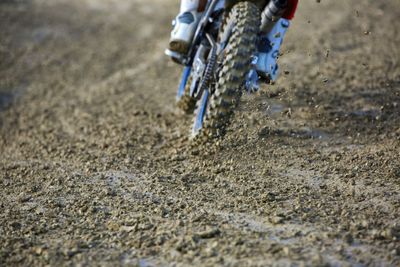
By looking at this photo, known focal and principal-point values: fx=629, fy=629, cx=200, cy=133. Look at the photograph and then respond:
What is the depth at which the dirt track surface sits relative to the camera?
3.66 meters

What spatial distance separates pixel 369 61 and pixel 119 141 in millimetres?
3875

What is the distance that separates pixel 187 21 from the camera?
5.93 m

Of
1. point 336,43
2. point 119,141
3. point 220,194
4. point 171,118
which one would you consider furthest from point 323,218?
point 336,43

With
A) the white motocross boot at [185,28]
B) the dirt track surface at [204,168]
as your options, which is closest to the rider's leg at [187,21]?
the white motocross boot at [185,28]

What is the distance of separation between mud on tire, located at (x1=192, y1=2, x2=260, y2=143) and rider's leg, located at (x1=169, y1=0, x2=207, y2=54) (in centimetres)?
66

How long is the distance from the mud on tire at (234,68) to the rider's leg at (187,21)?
0.66 metres

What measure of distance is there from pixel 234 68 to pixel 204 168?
84 centimetres

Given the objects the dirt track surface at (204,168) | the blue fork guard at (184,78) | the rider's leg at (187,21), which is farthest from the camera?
the blue fork guard at (184,78)

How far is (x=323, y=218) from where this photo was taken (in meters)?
3.97

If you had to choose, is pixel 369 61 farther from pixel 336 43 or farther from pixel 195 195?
pixel 195 195

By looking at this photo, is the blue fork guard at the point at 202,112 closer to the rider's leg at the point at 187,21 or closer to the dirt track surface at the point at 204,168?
the dirt track surface at the point at 204,168

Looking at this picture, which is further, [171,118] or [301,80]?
[301,80]

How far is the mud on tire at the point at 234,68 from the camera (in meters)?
5.04

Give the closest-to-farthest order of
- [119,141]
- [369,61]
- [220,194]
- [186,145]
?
[220,194] → [186,145] → [119,141] → [369,61]
